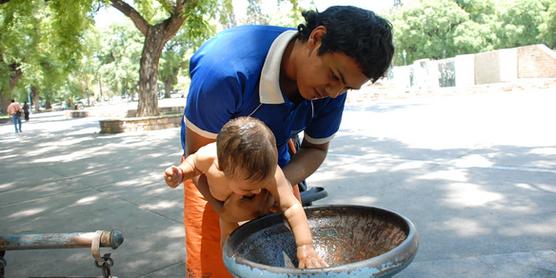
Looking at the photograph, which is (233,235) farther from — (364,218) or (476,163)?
(476,163)

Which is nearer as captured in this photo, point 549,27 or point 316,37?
point 316,37

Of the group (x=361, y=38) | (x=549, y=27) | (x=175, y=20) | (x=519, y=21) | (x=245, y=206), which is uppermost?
(x=519, y=21)

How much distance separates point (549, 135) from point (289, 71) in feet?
21.0

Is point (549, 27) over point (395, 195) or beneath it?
over

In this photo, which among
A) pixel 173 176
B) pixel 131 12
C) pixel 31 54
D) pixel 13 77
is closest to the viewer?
pixel 173 176

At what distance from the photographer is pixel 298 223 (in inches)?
65.8

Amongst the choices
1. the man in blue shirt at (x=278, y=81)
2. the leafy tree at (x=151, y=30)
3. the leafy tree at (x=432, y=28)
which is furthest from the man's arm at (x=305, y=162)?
the leafy tree at (x=432, y=28)

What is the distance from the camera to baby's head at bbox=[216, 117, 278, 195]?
152 centimetres

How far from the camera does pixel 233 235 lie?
1648mm

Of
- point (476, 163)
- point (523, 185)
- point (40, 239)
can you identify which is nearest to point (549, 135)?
point (476, 163)

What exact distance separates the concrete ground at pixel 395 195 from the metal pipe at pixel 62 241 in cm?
88

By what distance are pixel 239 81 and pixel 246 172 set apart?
1.33ft

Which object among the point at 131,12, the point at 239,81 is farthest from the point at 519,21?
the point at 239,81

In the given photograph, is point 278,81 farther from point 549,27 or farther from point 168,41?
point 549,27
